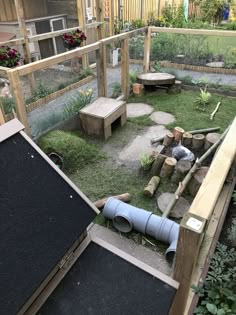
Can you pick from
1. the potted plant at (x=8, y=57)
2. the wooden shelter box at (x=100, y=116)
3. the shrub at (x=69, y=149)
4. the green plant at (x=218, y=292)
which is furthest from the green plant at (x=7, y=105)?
the green plant at (x=218, y=292)

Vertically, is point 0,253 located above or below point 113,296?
above

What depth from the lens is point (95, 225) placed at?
8.69 feet

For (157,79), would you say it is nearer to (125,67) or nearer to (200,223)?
(125,67)

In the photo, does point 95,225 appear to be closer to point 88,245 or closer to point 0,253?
point 88,245

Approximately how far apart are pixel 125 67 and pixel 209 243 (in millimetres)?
3818

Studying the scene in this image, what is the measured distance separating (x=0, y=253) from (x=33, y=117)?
110 inches

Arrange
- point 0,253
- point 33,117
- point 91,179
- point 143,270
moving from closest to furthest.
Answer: point 0,253, point 143,270, point 91,179, point 33,117

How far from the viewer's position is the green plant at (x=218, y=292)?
4.87 ft

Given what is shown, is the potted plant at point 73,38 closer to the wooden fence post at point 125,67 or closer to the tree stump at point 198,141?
the wooden fence post at point 125,67

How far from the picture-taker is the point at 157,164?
3.25 m

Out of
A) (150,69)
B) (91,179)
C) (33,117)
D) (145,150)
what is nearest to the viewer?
(91,179)

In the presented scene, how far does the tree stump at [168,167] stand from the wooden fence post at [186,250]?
179cm

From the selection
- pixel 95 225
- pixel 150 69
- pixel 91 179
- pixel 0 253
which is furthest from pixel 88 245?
pixel 150 69

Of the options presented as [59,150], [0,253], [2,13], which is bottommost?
[59,150]
